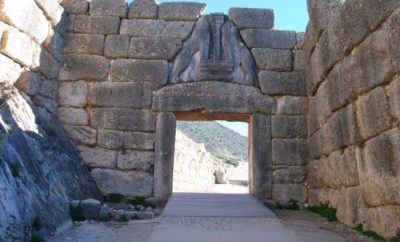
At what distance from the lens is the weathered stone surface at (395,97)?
3098 mm

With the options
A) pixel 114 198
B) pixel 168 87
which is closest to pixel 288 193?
pixel 168 87

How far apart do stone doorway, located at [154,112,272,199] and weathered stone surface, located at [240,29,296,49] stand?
4.33ft

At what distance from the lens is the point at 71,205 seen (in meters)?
4.31

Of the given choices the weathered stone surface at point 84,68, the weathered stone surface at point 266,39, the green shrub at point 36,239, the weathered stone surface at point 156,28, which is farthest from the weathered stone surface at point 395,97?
the weathered stone surface at point 84,68

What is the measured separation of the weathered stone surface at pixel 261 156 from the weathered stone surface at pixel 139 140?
1678mm

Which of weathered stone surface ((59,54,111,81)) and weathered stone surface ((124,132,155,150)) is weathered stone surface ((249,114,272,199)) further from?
weathered stone surface ((59,54,111,81))

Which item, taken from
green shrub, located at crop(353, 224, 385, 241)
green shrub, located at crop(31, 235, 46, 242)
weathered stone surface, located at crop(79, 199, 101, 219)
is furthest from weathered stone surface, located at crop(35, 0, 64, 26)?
green shrub, located at crop(353, 224, 385, 241)

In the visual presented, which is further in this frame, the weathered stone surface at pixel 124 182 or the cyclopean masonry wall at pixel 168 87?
the cyclopean masonry wall at pixel 168 87

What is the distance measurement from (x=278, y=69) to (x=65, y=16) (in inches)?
153

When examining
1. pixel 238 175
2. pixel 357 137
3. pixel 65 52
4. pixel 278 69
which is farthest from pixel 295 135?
pixel 238 175

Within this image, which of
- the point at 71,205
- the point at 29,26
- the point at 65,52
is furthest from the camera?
the point at 65,52

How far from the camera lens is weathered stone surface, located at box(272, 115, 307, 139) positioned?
6051 mm

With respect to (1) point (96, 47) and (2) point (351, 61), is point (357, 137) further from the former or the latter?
(1) point (96, 47)

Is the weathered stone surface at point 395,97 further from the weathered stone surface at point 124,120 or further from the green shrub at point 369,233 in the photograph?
the weathered stone surface at point 124,120
